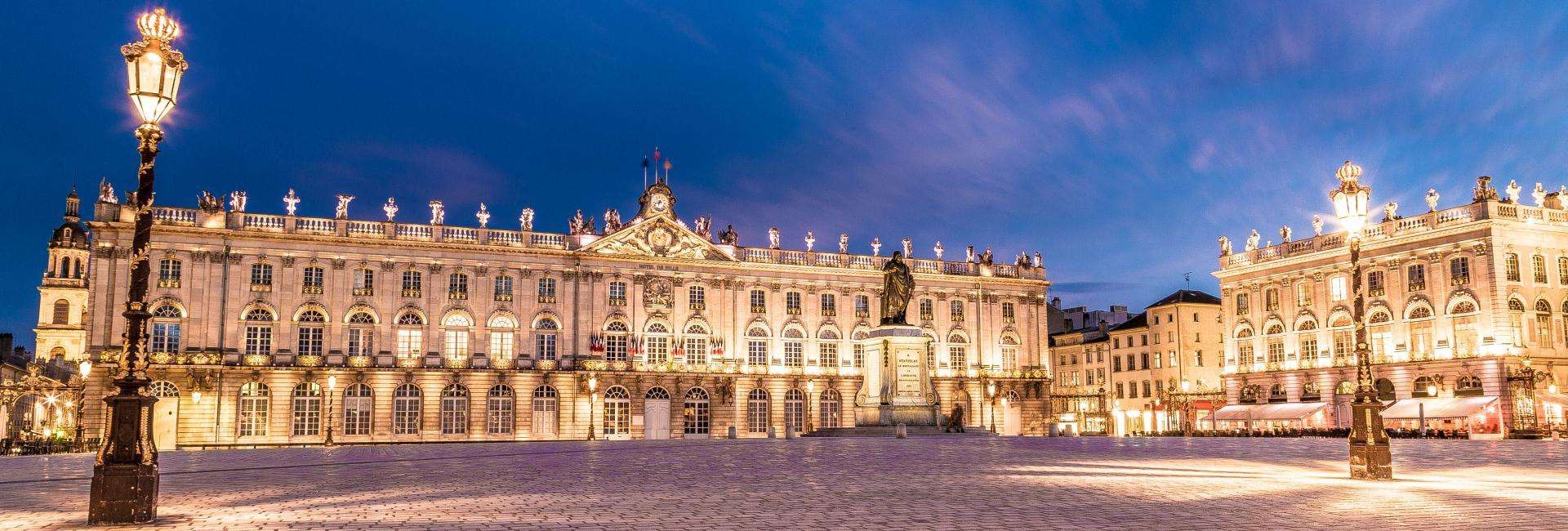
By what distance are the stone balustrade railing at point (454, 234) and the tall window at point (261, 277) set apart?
1.65m

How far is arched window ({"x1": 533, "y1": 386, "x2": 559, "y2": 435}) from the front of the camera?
190 feet

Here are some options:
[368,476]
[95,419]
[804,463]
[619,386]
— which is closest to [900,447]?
[804,463]

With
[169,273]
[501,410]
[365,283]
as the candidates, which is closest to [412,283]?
[365,283]

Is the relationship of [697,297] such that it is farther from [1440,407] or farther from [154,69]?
[154,69]

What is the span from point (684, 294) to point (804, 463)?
134 ft

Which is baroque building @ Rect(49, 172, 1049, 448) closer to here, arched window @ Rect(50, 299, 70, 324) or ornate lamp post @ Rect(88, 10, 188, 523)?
arched window @ Rect(50, 299, 70, 324)

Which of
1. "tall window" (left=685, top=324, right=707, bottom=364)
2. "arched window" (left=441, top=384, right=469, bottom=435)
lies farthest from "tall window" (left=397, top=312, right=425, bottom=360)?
"tall window" (left=685, top=324, right=707, bottom=364)

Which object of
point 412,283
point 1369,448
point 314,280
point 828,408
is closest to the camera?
point 1369,448

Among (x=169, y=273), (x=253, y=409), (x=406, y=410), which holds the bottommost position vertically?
(x=406, y=410)

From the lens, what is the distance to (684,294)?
61.6 metres

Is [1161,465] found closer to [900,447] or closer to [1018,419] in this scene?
[900,447]

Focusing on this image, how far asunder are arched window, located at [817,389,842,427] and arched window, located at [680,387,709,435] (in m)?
6.11

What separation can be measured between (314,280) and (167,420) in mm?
8443

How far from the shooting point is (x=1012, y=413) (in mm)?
67125
